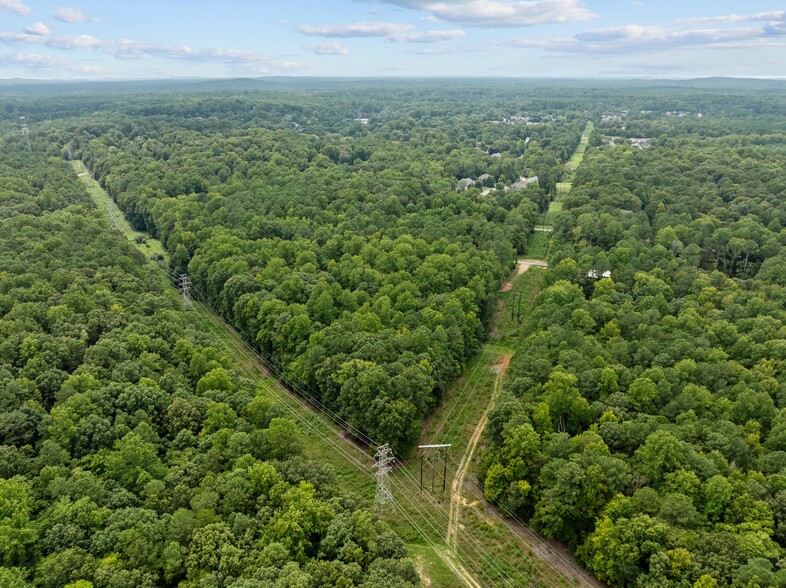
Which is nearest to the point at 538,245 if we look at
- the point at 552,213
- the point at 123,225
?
the point at 552,213

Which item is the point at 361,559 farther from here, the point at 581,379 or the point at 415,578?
the point at 581,379

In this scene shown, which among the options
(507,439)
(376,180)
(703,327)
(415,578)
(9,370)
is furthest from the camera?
(376,180)

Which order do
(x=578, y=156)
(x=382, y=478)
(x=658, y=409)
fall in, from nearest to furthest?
(x=382, y=478) < (x=658, y=409) < (x=578, y=156)

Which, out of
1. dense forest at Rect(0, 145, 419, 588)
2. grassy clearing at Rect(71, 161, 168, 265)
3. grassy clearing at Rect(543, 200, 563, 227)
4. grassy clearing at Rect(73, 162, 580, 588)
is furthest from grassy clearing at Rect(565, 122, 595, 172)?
dense forest at Rect(0, 145, 419, 588)

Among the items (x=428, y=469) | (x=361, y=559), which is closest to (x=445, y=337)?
(x=428, y=469)

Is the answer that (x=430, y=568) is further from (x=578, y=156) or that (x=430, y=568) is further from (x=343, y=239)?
(x=578, y=156)

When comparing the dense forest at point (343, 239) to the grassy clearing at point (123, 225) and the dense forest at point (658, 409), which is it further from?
the dense forest at point (658, 409)
